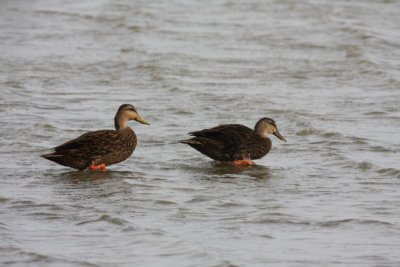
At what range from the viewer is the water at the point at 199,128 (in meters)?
10.1

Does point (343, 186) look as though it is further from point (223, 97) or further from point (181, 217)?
point (223, 97)

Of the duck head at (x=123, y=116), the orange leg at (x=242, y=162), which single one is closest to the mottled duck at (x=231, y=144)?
the orange leg at (x=242, y=162)

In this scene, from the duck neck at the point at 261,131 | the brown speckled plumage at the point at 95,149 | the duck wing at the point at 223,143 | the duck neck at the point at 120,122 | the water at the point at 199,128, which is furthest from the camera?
the duck neck at the point at 261,131

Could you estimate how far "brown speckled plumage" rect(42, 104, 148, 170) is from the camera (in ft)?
42.5

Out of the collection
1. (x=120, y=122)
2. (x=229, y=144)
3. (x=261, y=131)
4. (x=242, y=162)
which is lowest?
(x=242, y=162)

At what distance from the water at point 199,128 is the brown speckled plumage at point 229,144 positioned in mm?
229

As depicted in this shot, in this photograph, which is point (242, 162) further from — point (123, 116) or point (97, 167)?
point (97, 167)

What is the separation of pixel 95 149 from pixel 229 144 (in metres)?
1.80

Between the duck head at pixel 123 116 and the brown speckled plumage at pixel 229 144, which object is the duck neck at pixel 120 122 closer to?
the duck head at pixel 123 116

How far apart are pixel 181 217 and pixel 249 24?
1924 centimetres

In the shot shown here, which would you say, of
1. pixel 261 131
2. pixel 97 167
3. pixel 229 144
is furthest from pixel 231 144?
pixel 97 167

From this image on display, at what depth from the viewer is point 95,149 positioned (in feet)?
43.0

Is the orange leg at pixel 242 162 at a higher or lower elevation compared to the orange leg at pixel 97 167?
lower

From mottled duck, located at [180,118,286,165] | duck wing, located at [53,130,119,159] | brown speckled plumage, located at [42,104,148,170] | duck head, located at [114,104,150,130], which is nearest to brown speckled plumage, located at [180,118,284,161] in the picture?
mottled duck, located at [180,118,286,165]
